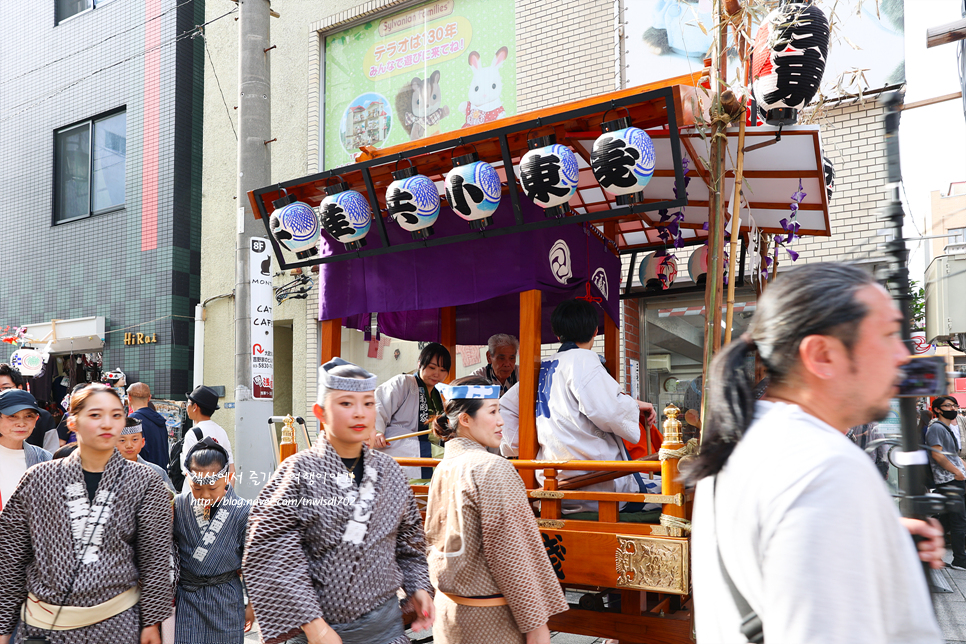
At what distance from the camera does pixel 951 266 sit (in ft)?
18.4

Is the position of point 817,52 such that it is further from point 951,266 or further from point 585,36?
point 585,36

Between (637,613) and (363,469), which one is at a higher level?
(363,469)

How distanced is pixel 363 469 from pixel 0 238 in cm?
1615

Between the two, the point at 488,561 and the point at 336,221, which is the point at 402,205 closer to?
the point at 336,221

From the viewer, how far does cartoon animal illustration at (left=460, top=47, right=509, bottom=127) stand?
9758 millimetres

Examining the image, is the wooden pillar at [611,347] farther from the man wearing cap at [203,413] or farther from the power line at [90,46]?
the power line at [90,46]

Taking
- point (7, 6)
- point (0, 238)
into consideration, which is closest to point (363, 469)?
point (0, 238)

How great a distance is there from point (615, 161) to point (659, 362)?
5.02 meters

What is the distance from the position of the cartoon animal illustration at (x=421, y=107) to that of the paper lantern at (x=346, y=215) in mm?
5271

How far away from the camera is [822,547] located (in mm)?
1087

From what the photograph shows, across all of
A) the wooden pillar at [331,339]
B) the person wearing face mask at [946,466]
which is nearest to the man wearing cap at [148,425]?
the wooden pillar at [331,339]

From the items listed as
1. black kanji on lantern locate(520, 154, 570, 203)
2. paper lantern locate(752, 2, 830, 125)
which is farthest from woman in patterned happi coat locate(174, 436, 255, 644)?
paper lantern locate(752, 2, 830, 125)

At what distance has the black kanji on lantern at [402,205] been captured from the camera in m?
4.83

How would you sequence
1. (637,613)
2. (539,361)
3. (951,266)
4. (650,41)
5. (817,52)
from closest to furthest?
(817,52)
(637,613)
(539,361)
(951,266)
(650,41)
